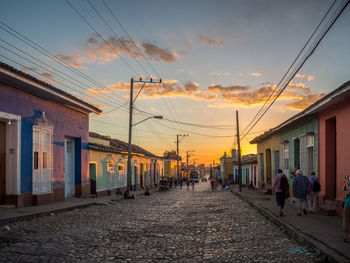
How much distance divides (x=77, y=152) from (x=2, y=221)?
10613 millimetres

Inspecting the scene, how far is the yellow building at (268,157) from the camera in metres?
22.4

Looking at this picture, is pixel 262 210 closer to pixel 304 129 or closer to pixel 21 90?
pixel 304 129

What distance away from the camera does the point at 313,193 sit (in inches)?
482

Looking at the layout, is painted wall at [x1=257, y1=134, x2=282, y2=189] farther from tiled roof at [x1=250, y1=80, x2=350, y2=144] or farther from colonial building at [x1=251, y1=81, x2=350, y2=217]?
tiled roof at [x1=250, y1=80, x2=350, y2=144]

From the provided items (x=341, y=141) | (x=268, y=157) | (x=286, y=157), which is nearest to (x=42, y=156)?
(x=341, y=141)

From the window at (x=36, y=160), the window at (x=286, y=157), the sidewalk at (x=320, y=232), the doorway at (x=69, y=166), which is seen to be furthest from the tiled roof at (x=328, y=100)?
the doorway at (x=69, y=166)

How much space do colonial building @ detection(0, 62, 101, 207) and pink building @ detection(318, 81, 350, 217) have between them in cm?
1017

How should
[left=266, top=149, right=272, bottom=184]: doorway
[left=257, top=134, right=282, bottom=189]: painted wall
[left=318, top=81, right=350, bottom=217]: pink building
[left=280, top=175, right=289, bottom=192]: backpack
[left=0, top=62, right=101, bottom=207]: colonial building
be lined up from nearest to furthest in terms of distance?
[left=318, top=81, right=350, bottom=217]: pink building, [left=280, top=175, right=289, bottom=192]: backpack, [left=0, top=62, right=101, bottom=207]: colonial building, [left=257, top=134, right=282, bottom=189]: painted wall, [left=266, top=149, right=272, bottom=184]: doorway

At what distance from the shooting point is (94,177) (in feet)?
76.4

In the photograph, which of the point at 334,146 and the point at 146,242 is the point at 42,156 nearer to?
the point at 146,242

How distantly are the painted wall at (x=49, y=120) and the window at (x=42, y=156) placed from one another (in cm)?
37

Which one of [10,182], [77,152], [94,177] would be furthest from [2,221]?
[94,177]

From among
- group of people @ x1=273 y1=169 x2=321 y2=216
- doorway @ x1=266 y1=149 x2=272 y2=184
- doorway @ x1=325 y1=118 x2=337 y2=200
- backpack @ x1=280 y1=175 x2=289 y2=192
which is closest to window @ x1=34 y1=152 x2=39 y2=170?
group of people @ x1=273 y1=169 x2=321 y2=216

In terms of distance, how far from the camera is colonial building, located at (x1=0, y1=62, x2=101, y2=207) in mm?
13461
